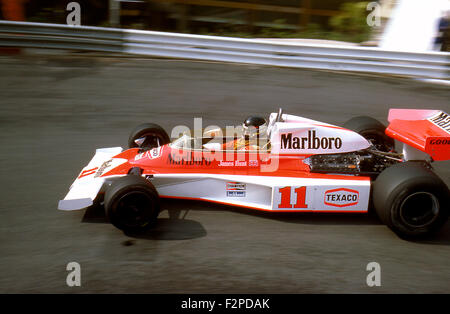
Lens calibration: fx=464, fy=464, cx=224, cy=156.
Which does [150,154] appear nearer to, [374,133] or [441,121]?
[374,133]

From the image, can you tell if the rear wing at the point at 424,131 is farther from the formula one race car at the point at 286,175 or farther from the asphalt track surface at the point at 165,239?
the asphalt track surface at the point at 165,239

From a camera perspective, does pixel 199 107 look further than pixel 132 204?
Yes

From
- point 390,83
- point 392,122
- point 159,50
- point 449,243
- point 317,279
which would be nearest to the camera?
point 317,279

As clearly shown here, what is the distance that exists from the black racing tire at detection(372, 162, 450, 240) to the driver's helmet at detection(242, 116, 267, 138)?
1.52 m

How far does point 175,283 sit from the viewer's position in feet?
13.1

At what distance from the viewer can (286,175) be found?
199 inches

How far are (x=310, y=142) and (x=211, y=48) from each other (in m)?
5.55

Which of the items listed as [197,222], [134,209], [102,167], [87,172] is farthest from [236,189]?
[87,172]

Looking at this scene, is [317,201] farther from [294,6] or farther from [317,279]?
[294,6]

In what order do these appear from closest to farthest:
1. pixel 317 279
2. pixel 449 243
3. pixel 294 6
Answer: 1. pixel 317 279
2. pixel 449 243
3. pixel 294 6

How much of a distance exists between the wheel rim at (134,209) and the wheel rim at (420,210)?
252 cm

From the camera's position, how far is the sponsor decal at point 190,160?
16.9 ft
